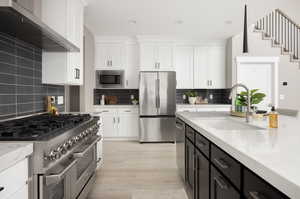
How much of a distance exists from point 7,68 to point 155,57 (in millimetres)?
4144

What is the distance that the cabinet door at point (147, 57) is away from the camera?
19.2ft

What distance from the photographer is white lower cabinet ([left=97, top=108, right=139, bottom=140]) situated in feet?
18.9

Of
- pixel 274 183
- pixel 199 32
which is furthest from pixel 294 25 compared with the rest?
pixel 274 183

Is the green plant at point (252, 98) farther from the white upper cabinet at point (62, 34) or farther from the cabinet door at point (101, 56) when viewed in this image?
the cabinet door at point (101, 56)

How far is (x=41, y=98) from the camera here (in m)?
2.79

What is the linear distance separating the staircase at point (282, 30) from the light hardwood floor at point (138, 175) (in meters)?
4.36

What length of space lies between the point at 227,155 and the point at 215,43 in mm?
5305

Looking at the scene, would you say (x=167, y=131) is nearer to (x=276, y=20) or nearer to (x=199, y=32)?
(x=199, y=32)

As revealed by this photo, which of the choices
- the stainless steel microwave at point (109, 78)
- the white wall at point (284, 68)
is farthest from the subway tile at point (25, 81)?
the white wall at point (284, 68)

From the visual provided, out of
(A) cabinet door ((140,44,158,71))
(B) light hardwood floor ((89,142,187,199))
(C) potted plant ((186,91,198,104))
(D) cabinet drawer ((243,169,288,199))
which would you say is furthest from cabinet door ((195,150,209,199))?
(A) cabinet door ((140,44,158,71))

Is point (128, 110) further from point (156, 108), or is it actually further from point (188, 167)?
point (188, 167)

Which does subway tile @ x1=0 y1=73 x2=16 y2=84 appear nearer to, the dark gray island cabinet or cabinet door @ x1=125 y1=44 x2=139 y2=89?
the dark gray island cabinet

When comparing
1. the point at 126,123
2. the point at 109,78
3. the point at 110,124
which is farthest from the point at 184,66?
the point at 110,124

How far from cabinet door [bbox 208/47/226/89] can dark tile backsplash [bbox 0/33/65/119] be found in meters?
4.37
